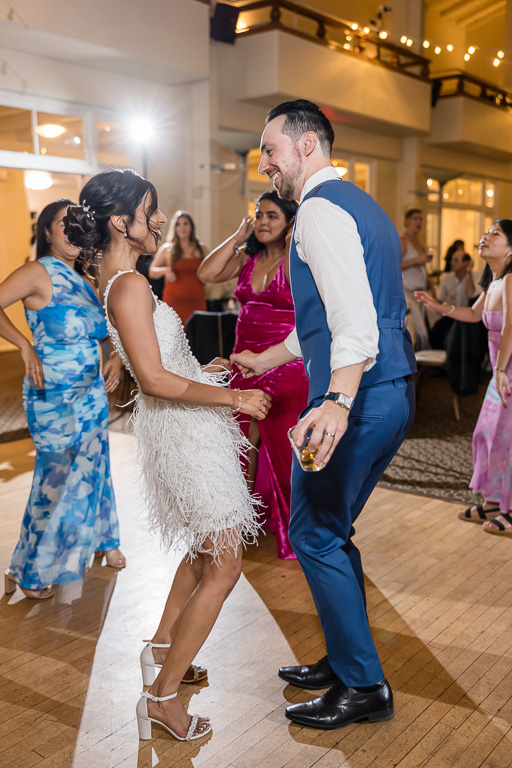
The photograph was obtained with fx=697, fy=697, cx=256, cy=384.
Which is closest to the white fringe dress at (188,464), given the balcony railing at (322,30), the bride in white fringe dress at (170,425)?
the bride in white fringe dress at (170,425)

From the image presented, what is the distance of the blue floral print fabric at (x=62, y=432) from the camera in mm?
2900

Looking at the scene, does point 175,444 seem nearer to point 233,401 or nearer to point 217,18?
point 233,401

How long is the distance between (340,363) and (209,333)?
158 inches

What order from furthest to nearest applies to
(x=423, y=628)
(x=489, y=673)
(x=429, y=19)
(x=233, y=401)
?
(x=429, y=19), (x=423, y=628), (x=489, y=673), (x=233, y=401)

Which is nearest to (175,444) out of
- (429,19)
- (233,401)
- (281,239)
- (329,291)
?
(233,401)

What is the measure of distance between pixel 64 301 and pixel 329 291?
1.57 m

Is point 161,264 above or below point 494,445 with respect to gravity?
above

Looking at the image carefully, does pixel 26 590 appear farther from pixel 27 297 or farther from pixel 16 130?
pixel 16 130

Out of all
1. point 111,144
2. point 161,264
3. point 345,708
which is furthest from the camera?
point 111,144

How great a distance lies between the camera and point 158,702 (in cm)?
196

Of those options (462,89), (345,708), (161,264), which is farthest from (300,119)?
(462,89)

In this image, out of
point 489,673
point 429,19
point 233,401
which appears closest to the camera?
point 233,401

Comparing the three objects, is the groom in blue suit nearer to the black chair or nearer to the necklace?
the necklace

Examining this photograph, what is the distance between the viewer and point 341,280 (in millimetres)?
1633
